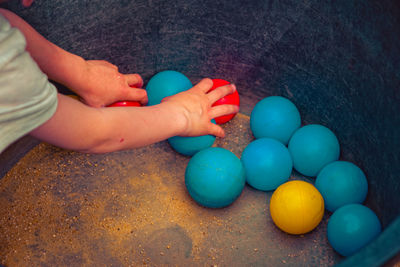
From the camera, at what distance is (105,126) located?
76 centimetres

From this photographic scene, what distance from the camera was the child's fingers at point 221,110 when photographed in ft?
3.38

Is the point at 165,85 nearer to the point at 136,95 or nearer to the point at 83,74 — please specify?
the point at 136,95

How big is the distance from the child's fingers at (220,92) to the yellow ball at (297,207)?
0.98ft

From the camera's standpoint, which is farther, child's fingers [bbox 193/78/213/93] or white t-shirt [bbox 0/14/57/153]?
child's fingers [bbox 193/78/213/93]

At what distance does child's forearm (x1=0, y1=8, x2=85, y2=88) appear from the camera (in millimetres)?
873

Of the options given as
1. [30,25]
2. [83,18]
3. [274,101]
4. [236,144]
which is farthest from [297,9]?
[30,25]

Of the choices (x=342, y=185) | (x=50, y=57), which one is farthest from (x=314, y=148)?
(x=50, y=57)

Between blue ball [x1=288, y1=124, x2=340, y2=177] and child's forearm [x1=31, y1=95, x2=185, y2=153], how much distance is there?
0.99ft

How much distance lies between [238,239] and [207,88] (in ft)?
1.32

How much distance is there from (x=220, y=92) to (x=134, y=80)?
0.25 m

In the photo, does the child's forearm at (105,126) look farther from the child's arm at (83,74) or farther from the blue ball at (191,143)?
the child's arm at (83,74)

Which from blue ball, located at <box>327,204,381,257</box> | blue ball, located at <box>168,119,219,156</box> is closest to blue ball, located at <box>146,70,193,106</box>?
blue ball, located at <box>168,119,219,156</box>

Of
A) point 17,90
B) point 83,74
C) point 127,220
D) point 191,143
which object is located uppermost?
point 17,90

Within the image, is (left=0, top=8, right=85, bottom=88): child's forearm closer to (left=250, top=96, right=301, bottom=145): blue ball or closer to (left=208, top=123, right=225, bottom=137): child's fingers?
(left=208, top=123, right=225, bottom=137): child's fingers
